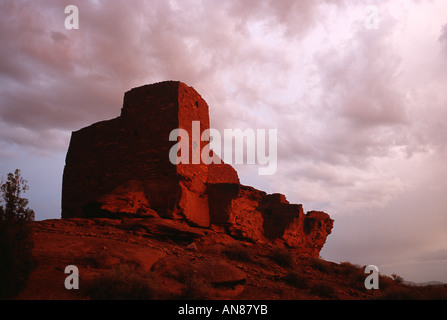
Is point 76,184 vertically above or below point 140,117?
below

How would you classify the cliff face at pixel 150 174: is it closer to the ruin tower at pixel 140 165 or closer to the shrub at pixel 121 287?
the ruin tower at pixel 140 165

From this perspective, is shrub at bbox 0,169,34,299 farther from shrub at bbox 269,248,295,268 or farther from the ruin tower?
shrub at bbox 269,248,295,268

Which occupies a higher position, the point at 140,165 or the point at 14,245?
the point at 140,165

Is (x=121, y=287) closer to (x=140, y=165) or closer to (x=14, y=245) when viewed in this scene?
(x=14, y=245)

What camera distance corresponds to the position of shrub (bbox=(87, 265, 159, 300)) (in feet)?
19.9

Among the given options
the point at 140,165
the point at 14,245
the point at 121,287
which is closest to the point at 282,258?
the point at 140,165

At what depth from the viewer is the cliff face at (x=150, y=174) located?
1169 cm

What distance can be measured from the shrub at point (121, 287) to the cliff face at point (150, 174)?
4.83 m

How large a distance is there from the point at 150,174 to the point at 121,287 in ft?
20.4

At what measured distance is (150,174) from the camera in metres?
12.0

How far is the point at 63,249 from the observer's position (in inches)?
303

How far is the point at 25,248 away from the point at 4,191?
1.74 metres
